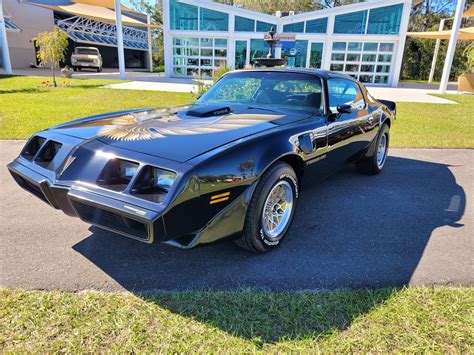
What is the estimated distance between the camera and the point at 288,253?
2.85 meters

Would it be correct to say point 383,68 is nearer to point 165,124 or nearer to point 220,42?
point 220,42

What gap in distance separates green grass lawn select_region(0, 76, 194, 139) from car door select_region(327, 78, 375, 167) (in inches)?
222

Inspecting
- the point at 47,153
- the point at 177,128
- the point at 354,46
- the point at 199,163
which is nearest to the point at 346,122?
the point at 177,128

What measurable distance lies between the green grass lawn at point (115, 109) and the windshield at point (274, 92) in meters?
4.14

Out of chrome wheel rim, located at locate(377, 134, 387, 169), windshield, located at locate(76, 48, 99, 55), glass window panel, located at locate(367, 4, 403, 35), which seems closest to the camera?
chrome wheel rim, located at locate(377, 134, 387, 169)

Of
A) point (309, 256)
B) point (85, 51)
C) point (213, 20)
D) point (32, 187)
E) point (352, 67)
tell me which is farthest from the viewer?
point (85, 51)

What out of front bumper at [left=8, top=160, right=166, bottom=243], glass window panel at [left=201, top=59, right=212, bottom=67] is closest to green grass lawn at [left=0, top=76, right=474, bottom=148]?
front bumper at [left=8, top=160, right=166, bottom=243]

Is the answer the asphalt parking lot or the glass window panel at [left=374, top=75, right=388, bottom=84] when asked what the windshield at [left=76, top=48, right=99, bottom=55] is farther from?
the asphalt parking lot

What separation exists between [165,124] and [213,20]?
21040 mm

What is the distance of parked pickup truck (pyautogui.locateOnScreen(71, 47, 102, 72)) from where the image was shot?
24.2 meters

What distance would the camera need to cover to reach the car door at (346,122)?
3.54m

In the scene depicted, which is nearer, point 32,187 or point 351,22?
point 32,187

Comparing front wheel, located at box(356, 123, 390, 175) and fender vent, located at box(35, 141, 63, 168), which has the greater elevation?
fender vent, located at box(35, 141, 63, 168)

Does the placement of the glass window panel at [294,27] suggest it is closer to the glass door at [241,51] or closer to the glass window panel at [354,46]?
the glass door at [241,51]
